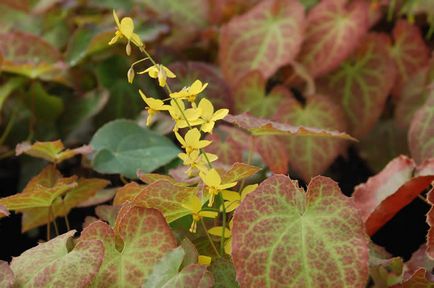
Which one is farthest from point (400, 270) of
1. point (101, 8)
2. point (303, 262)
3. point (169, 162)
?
point (101, 8)

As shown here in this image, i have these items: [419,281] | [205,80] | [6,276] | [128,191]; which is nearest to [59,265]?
[6,276]

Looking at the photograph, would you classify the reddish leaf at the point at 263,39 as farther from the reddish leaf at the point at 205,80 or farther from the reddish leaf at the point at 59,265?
the reddish leaf at the point at 59,265

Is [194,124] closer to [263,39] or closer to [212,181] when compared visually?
[212,181]

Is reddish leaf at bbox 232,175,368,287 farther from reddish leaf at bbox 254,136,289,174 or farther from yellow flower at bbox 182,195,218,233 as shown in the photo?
reddish leaf at bbox 254,136,289,174

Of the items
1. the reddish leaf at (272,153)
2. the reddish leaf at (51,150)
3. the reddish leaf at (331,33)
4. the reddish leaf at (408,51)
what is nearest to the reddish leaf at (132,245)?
the reddish leaf at (51,150)

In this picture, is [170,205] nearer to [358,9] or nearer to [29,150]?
[29,150]

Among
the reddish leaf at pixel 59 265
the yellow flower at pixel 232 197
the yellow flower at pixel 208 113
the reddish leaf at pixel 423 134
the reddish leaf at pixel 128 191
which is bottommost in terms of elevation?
the reddish leaf at pixel 423 134
